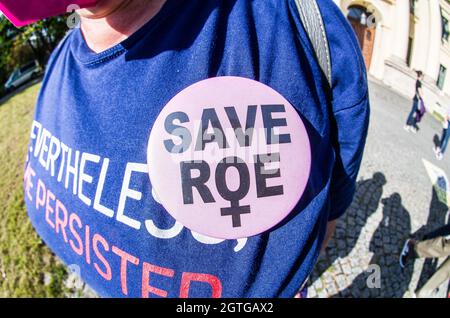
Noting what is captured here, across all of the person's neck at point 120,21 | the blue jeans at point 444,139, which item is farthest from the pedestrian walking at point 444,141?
the person's neck at point 120,21

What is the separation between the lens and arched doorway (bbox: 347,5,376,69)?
750 millimetres

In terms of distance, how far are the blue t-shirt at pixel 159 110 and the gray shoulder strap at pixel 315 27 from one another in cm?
2

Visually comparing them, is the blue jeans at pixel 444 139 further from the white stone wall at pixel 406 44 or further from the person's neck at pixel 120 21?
the person's neck at pixel 120 21

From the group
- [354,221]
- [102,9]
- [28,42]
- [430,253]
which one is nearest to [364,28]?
[102,9]

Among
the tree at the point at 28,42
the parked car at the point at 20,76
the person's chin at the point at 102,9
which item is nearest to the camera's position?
the person's chin at the point at 102,9

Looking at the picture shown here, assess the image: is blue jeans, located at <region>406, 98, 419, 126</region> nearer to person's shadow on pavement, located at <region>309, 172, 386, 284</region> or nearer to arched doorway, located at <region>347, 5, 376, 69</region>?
arched doorway, located at <region>347, 5, 376, 69</region>

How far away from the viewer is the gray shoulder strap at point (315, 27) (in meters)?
0.68

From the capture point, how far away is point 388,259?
151 cm

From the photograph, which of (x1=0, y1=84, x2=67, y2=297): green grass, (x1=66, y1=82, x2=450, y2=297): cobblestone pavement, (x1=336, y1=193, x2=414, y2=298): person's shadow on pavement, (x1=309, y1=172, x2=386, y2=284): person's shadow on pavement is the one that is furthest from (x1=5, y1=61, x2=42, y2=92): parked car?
(x1=336, y1=193, x2=414, y2=298): person's shadow on pavement

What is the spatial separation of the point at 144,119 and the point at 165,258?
32cm

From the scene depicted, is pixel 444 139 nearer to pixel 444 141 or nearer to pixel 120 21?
pixel 444 141

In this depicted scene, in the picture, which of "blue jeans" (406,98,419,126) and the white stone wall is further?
"blue jeans" (406,98,419,126)

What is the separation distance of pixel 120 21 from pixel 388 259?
5.05 ft
